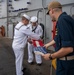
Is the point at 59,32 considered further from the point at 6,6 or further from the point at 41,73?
the point at 6,6

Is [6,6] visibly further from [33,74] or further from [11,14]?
[33,74]

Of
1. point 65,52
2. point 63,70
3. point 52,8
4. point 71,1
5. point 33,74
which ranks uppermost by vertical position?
point 71,1

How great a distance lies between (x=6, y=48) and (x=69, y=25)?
763cm

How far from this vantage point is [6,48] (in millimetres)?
10125

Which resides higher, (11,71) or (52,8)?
(52,8)

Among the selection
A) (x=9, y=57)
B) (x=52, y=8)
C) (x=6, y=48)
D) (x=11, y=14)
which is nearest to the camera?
(x=52, y=8)

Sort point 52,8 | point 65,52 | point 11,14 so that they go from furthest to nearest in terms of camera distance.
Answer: point 11,14 < point 52,8 < point 65,52

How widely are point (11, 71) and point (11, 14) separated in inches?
260

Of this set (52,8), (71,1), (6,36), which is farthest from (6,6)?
(52,8)

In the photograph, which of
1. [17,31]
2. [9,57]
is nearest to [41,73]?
[17,31]

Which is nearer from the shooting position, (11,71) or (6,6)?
(11,71)

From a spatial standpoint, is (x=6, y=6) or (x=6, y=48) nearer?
(x=6, y=48)

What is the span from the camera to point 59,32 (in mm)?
2801

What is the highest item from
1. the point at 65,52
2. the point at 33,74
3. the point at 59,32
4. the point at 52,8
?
the point at 52,8
